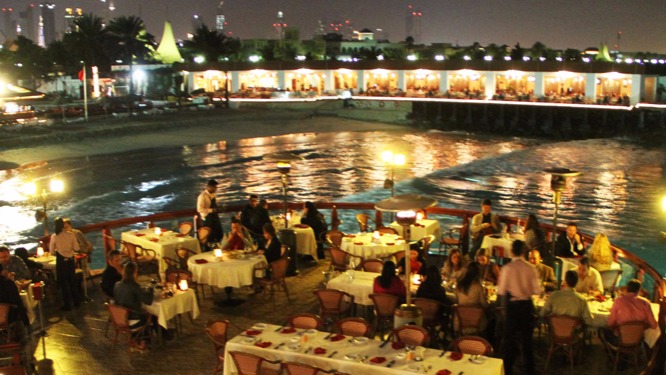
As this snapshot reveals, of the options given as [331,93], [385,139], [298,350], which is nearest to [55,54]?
[331,93]

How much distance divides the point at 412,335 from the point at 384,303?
62.8 inches

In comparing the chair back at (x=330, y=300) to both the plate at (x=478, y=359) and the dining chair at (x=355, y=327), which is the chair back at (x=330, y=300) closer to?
the dining chair at (x=355, y=327)

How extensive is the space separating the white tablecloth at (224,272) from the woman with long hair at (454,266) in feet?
10.6

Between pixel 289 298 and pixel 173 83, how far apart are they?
67.9 meters

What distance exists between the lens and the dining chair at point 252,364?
297 inches

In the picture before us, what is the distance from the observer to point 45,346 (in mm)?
10008

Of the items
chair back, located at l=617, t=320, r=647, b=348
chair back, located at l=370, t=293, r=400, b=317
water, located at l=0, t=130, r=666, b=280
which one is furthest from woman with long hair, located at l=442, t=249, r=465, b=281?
water, located at l=0, t=130, r=666, b=280

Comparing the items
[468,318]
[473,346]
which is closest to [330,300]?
[468,318]

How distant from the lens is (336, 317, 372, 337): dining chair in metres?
8.30

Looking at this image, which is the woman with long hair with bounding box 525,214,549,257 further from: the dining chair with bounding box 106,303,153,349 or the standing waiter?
the dining chair with bounding box 106,303,153,349

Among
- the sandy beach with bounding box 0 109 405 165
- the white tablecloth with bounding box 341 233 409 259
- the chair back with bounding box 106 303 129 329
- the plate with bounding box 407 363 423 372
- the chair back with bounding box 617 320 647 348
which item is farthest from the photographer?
the sandy beach with bounding box 0 109 405 165

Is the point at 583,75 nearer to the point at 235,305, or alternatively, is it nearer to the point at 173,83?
the point at 173,83

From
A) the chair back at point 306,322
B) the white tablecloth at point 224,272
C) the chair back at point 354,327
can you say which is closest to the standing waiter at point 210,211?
the white tablecloth at point 224,272

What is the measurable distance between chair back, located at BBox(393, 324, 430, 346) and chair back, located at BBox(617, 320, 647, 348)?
2.48 meters
